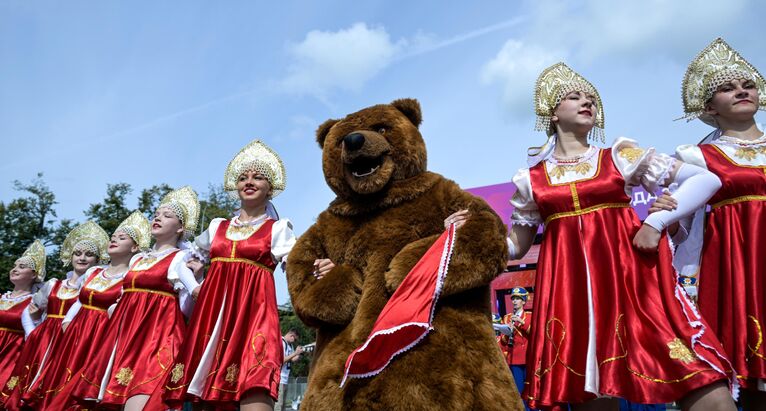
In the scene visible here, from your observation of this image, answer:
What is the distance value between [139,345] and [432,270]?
10.9ft

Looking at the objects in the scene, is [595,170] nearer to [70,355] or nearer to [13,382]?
[70,355]

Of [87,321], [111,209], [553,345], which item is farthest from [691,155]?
[111,209]

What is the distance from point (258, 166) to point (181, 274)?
1.08m

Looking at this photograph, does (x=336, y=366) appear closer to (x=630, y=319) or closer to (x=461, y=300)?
(x=461, y=300)

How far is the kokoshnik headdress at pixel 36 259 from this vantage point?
27.6 feet

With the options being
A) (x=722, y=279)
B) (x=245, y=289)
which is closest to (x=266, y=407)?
(x=245, y=289)

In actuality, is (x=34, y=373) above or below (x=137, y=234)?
below

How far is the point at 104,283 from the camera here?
6.36 metres

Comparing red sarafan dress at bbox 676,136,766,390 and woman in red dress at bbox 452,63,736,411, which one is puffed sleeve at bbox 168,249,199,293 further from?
red sarafan dress at bbox 676,136,766,390

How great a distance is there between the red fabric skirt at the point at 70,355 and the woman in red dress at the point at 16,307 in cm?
123

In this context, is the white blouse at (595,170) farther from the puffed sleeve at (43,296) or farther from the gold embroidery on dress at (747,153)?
the puffed sleeve at (43,296)

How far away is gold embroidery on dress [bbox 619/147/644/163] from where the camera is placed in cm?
293

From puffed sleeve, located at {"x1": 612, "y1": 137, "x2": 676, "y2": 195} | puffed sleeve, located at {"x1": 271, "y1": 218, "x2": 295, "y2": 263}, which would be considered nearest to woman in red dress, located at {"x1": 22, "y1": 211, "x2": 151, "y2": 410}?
puffed sleeve, located at {"x1": 271, "y1": 218, "x2": 295, "y2": 263}

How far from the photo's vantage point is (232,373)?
159 inches
